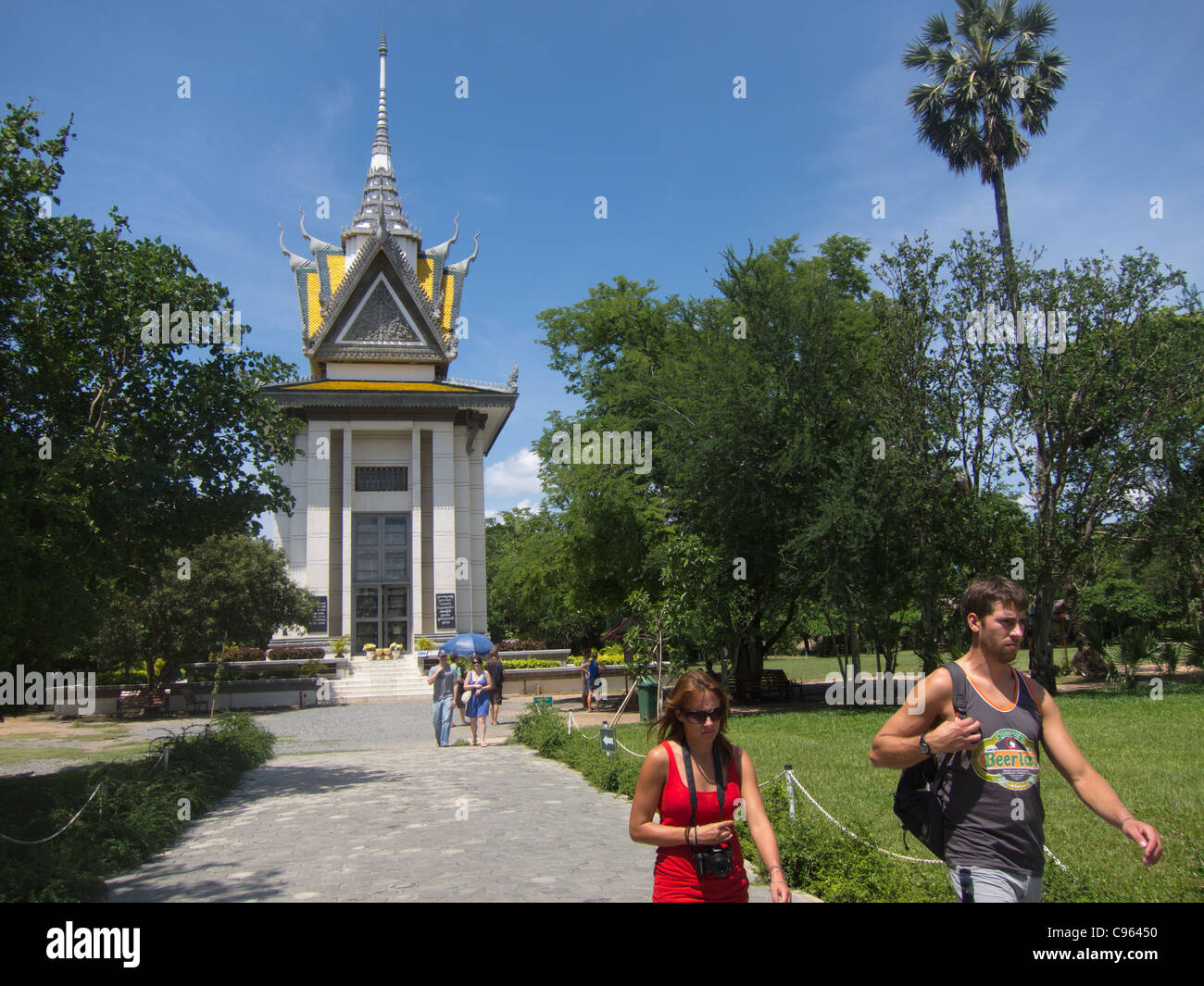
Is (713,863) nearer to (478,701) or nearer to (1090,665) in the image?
(478,701)

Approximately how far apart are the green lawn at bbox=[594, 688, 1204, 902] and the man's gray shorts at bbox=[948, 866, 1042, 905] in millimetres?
2328

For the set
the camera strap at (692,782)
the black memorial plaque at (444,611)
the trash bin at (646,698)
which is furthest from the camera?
the black memorial plaque at (444,611)

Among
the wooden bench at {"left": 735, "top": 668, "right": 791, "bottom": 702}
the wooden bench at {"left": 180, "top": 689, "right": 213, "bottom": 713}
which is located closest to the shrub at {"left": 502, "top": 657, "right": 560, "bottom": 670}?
the wooden bench at {"left": 180, "top": 689, "right": 213, "bottom": 713}

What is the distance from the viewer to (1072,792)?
10.3 meters

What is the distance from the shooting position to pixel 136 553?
44.8ft

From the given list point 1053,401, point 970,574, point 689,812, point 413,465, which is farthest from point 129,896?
point 413,465

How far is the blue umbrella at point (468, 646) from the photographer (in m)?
30.4

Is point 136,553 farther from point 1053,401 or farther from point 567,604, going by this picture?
point 1053,401

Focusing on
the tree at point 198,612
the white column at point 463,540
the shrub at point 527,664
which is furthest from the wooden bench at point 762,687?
the white column at point 463,540

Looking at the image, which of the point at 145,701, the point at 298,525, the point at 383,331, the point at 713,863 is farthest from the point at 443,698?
the point at 383,331

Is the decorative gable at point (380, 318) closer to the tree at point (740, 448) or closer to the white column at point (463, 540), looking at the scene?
the white column at point (463, 540)

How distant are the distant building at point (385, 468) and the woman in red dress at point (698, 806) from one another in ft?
126

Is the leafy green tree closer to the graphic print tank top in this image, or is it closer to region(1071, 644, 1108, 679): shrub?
region(1071, 644, 1108, 679): shrub

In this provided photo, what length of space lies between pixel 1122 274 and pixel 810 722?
15.7m
